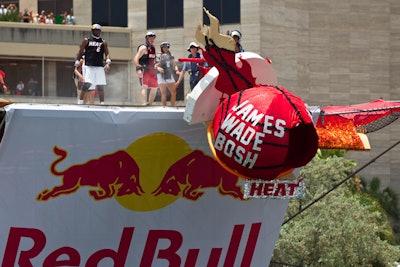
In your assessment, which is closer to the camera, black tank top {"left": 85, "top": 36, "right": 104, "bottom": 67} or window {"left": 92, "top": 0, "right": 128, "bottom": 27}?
black tank top {"left": 85, "top": 36, "right": 104, "bottom": 67}

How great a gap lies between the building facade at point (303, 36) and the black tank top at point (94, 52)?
86.6 ft

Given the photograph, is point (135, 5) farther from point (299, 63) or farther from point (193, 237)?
point (193, 237)

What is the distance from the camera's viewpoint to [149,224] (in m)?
23.2

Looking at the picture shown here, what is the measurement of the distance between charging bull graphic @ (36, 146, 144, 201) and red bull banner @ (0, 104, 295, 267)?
2 cm

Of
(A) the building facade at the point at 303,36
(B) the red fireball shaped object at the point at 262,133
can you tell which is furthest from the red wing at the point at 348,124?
(A) the building facade at the point at 303,36

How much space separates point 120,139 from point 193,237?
7.52 ft

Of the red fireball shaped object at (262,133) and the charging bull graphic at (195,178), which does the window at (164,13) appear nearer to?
Answer: the charging bull graphic at (195,178)

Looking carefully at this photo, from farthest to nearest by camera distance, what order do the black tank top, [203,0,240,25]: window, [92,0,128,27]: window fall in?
[92,0,128,27]: window < [203,0,240,25]: window < the black tank top

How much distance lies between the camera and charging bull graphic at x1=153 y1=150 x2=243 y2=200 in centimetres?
2306

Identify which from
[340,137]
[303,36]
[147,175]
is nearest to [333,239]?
[340,137]

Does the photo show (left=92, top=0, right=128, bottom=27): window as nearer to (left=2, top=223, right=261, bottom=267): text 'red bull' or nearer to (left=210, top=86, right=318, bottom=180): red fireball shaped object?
(left=2, top=223, right=261, bottom=267): text 'red bull'

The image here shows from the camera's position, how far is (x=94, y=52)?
2552 cm

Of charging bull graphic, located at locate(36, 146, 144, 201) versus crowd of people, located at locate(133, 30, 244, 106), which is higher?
crowd of people, located at locate(133, 30, 244, 106)

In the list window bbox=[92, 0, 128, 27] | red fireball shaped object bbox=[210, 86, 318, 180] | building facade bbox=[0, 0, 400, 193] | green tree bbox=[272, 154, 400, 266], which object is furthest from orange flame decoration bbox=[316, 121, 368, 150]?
window bbox=[92, 0, 128, 27]
